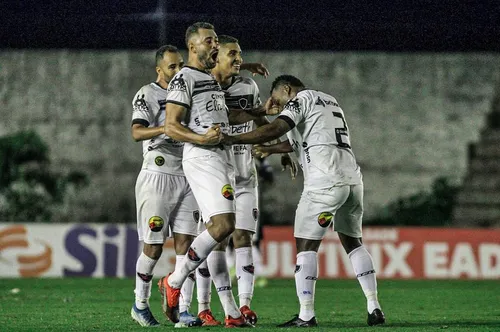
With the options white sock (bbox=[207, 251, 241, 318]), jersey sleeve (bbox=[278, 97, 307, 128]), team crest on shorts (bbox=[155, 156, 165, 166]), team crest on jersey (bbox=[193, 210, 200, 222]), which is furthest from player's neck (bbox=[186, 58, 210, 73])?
white sock (bbox=[207, 251, 241, 318])

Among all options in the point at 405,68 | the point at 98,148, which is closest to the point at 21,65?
the point at 98,148

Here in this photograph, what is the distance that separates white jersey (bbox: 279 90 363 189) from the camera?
8.82 meters

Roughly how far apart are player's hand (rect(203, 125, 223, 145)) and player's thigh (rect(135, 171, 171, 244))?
1044 mm

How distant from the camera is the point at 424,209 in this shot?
25.8m

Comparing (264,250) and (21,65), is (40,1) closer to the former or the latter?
(21,65)

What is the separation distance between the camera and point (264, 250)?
20.1 m

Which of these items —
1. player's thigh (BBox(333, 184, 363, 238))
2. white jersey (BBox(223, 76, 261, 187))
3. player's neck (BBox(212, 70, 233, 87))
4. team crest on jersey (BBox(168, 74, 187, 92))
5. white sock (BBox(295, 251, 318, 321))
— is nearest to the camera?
team crest on jersey (BBox(168, 74, 187, 92))

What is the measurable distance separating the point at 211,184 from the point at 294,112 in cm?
102

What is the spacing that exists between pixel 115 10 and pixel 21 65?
168 inches

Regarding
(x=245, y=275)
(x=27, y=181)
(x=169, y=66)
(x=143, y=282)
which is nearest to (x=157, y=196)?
(x=143, y=282)

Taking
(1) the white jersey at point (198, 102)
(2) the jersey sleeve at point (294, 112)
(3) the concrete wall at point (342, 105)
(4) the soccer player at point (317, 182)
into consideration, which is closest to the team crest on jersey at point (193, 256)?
(1) the white jersey at point (198, 102)

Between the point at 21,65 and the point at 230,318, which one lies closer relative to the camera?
the point at 230,318

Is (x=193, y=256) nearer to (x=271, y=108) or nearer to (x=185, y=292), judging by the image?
(x=185, y=292)

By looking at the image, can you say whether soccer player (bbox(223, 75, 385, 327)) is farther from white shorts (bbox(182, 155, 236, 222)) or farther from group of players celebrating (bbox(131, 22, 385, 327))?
white shorts (bbox(182, 155, 236, 222))
